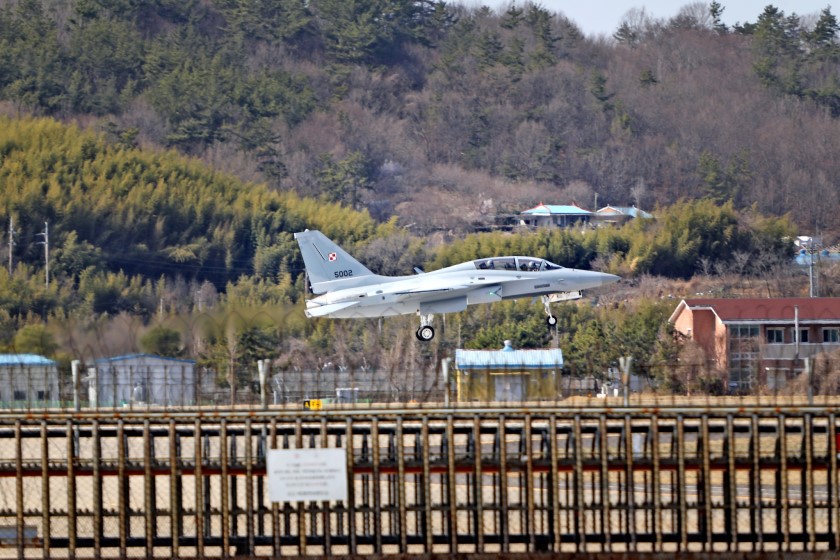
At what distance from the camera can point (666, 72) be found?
404 ft

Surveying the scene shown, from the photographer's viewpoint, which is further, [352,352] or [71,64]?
[71,64]

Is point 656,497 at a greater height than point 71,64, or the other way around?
point 71,64

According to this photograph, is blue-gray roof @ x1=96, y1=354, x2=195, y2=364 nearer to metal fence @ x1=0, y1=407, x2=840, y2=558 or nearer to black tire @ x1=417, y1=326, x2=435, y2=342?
metal fence @ x1=0, y1=407, x2=840, y2=558

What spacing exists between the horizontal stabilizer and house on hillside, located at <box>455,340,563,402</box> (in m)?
6.19

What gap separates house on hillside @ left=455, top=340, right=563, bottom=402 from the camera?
26859 mm

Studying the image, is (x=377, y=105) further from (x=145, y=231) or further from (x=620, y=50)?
(x=145, y=231)

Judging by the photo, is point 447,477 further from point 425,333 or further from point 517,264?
point 517,264

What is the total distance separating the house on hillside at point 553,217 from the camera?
9244cm

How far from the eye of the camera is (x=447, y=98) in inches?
4594

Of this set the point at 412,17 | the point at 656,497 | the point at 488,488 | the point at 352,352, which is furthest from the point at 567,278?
the point at 412,17

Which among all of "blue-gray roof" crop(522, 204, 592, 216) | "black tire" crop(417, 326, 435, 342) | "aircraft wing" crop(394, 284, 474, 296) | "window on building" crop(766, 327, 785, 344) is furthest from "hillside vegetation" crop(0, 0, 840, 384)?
"black tire" crop(417, 326, 435, 342)

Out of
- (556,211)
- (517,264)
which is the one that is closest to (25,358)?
(517,264)

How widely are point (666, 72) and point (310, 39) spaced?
1027 inches

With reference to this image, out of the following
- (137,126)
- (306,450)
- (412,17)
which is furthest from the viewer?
(412,17)
